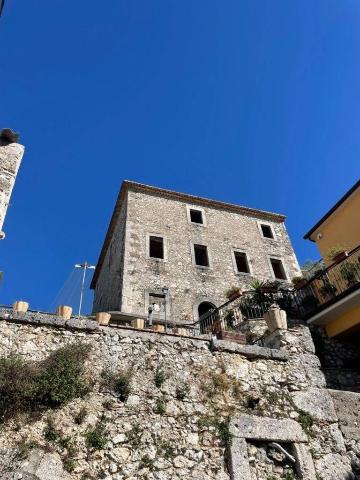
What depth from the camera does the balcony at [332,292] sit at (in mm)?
10484

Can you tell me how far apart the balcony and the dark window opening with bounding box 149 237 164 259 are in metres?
7.33

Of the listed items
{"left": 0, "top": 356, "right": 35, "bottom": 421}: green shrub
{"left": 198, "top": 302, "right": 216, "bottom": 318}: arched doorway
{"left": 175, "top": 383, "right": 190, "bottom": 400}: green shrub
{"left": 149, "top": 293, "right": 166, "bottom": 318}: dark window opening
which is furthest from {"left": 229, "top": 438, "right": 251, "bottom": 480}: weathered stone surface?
{"left": 198, "top": 302, "right": 216, "bottom": 318}: arched doorway

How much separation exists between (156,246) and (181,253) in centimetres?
134

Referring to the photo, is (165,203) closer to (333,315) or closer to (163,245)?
(163,245)

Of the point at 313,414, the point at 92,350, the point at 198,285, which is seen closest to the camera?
the point at 92,350

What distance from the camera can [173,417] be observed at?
595 cm

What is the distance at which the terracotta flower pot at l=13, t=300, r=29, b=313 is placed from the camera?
6320mm

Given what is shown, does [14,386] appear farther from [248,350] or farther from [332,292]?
[332,292]

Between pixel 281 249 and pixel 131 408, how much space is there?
15.7 meters

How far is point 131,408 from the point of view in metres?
5.83

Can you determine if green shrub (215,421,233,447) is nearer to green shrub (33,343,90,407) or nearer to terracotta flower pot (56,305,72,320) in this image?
green shrub (33,343,90,407)

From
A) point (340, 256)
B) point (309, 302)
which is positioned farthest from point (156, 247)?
point (340, 256)

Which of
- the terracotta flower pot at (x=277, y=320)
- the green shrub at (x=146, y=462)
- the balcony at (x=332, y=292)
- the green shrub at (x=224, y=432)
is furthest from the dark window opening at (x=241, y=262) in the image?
the green shrub at (x=146, y=462)

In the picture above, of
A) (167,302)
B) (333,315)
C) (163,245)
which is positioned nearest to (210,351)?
(333,315)
